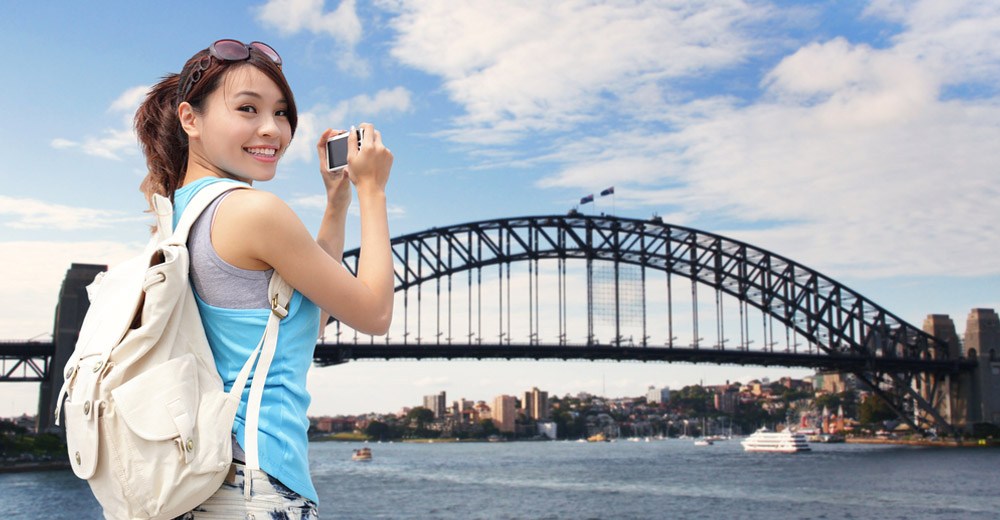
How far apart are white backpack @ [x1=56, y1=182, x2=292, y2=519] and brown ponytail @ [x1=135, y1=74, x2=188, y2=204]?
1.49 feet

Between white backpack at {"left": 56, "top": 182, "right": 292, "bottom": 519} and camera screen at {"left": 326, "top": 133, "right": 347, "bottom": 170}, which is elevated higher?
camera screen at {"left": 326, "top": 133, "right": 347, "bottom": 170}

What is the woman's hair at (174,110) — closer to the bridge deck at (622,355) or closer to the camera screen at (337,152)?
the camera screen at (337,152)

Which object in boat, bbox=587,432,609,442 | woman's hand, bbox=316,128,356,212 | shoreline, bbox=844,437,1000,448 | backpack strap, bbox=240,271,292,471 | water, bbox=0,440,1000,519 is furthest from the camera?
boat, bbox=587,432,609,442

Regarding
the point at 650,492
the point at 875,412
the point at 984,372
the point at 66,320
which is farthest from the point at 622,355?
the point at 875,412

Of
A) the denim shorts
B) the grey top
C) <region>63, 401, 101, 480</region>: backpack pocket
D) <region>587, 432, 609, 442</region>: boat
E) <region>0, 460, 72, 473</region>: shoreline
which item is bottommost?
<region>587, 432, 609, 442</region>: boat

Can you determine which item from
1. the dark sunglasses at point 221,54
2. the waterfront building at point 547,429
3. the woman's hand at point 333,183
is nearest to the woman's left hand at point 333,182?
the woman's hand at point 333,183

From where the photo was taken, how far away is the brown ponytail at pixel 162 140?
6.99 feet

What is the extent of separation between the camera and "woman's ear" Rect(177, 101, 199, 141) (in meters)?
2.01

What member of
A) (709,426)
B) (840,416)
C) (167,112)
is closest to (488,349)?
(167,112)

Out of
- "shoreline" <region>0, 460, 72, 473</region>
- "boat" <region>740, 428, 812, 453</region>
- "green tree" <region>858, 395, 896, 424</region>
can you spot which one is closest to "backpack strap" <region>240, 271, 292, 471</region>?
"shoreline" <region>0, 460, 72, 473</region>

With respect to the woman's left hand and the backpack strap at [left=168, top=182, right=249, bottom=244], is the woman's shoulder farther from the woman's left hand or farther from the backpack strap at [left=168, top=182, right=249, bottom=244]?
the woman's left hand

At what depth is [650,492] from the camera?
46.7 m

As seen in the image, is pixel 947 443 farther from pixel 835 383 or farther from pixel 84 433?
pixel 84 433

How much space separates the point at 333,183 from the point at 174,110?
375 mm
